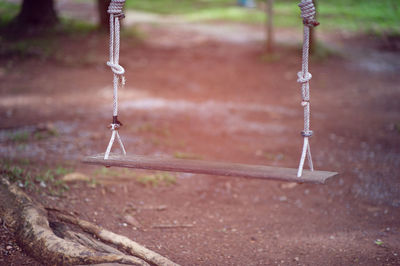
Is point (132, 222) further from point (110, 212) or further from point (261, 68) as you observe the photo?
point (261, 68)

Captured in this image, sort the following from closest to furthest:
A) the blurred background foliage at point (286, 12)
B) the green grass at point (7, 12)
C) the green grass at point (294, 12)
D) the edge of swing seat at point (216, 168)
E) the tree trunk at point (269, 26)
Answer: the edge of swing seat at point (216, 168) < the tree trunk at point (269, 26) < the green grass at point (7, 12) < the blurred background foliage at point (286, 12) < the green grass at point (294, 12)

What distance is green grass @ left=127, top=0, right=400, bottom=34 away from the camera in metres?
12.0

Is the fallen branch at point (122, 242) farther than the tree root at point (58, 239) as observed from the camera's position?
Yes

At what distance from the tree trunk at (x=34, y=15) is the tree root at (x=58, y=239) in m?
8.50

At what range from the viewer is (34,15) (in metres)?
10.9

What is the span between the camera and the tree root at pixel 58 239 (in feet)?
8.57

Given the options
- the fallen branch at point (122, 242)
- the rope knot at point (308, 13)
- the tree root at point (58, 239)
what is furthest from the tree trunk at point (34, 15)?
the rope knot at point (308, 13)

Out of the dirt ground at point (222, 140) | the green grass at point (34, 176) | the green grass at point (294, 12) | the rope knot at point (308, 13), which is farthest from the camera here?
the green grass at point (294, 12)

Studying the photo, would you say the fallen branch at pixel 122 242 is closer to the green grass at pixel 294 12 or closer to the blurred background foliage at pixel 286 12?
the blurred background foliage at pixel 286 12

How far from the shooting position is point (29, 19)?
1087cm

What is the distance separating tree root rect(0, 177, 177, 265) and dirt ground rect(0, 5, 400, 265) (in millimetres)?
115

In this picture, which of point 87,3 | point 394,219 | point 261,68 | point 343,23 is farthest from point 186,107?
point 87,3

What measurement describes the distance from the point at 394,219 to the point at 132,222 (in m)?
2.12

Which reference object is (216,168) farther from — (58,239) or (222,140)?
(222,140)
